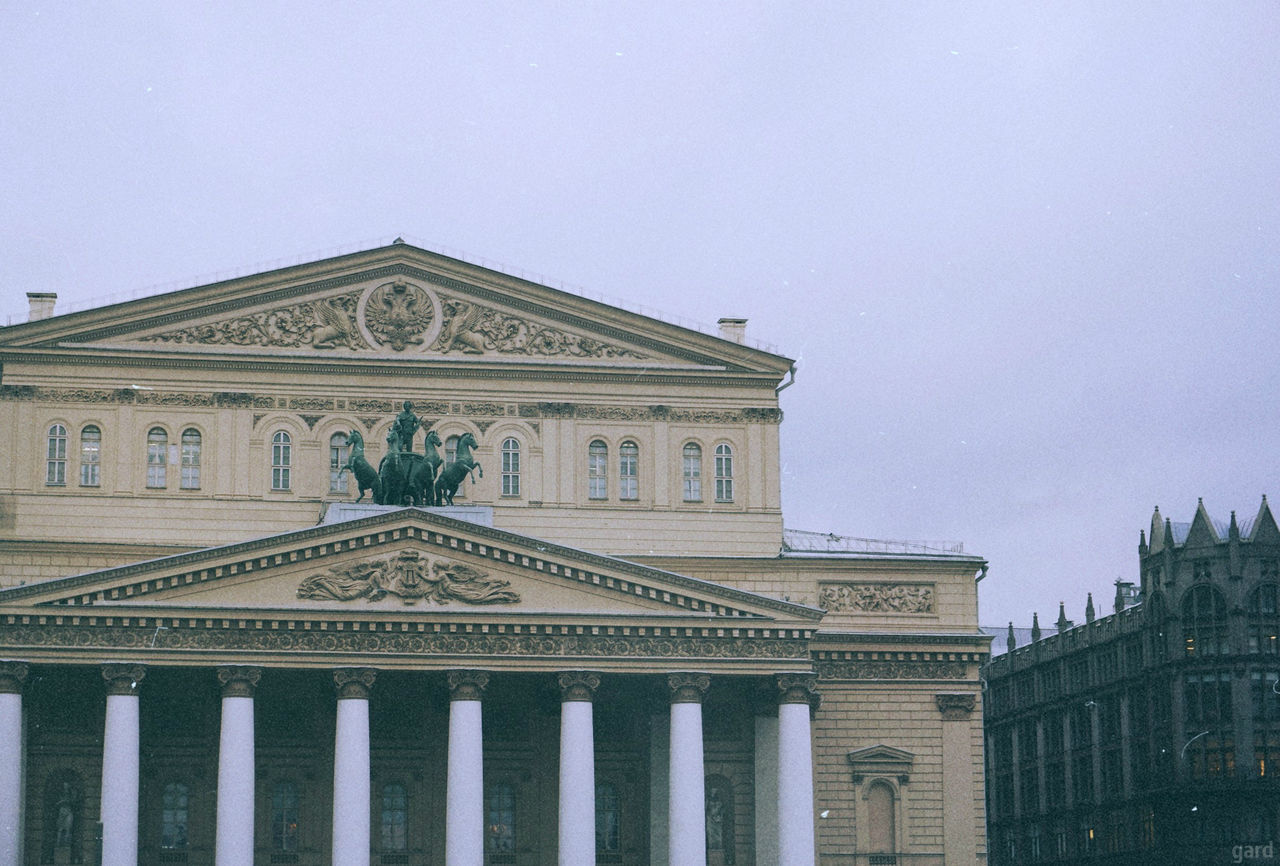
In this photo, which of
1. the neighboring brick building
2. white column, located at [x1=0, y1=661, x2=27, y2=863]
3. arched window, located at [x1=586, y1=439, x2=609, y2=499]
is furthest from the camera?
the neighboring brick building

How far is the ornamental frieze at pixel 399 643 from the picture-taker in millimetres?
55844

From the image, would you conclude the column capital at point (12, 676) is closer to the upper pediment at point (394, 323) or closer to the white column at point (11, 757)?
the white column at point (11, 757)

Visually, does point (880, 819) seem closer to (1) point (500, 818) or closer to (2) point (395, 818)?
(1) point (500, 818)

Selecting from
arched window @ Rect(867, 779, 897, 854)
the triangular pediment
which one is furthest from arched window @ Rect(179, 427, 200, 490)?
arched window @ Rect(867, 779, 897, 854)

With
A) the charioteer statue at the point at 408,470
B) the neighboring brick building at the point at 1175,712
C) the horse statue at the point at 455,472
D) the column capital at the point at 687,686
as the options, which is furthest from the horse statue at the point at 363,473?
the neighboring brick building at the point at 1175,712

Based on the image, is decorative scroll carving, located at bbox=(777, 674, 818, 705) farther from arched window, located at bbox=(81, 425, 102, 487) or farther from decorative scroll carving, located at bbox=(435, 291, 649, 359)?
arched window, located at bbox=(81, 425, 102, 487)

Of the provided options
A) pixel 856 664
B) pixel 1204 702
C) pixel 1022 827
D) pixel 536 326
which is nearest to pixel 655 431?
pixel 536 326

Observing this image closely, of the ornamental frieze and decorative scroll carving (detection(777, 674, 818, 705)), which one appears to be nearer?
the ornamental frieze

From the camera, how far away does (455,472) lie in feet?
200

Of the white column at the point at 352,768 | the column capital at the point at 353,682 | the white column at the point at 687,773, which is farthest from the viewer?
the white column at the point at 687,773

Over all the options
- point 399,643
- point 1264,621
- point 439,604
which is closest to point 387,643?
point 399,643

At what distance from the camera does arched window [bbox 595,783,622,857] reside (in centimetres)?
6244

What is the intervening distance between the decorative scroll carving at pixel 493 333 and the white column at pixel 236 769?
14.0 meters

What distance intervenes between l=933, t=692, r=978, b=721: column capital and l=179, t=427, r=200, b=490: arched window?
2201 centimetres
